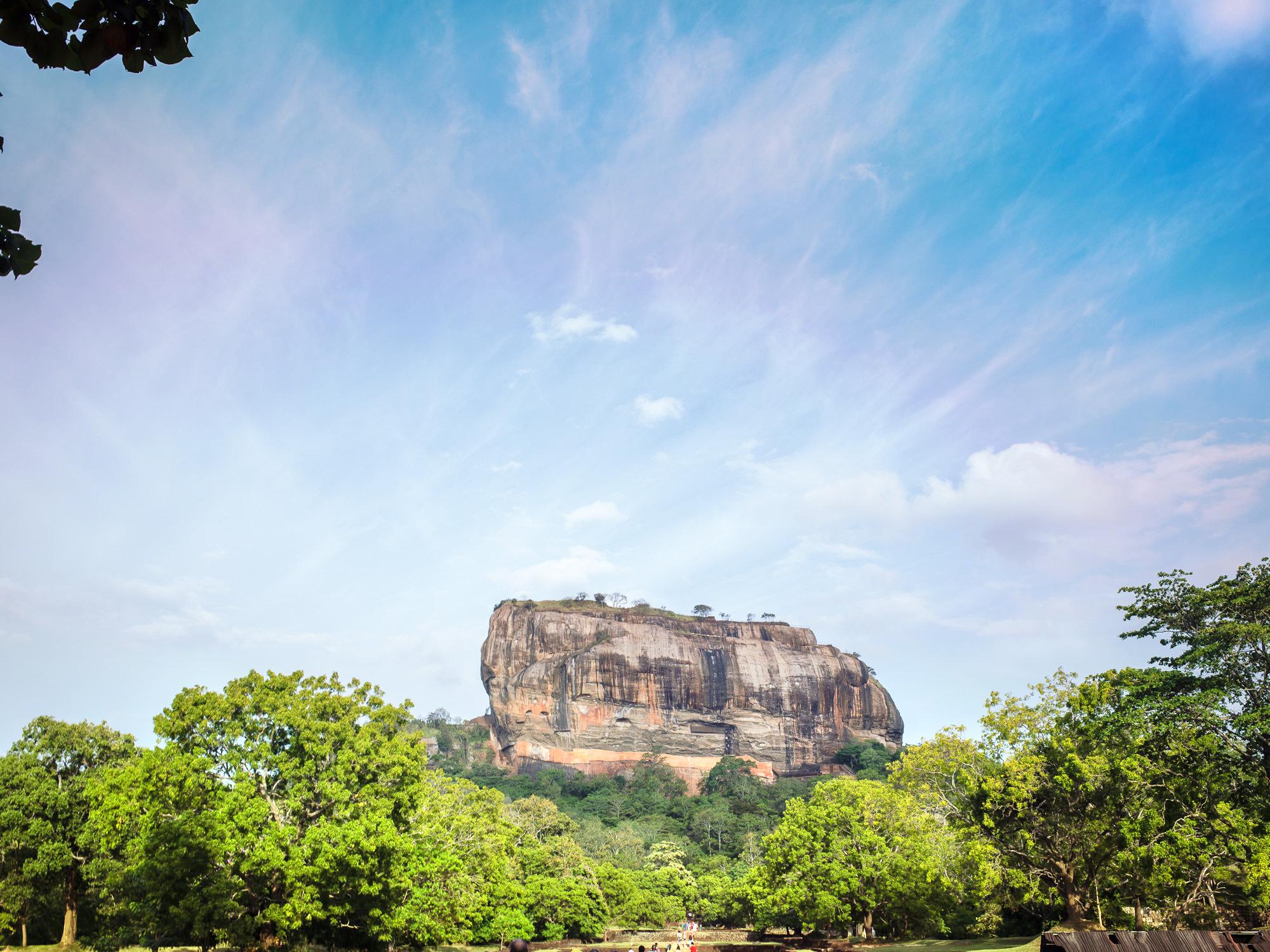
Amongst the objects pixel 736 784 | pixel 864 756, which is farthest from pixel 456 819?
pixel 864 756

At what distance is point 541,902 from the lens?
37.6 m

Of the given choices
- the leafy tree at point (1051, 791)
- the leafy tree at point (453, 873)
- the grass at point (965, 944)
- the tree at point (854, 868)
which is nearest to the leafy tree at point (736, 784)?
the tree at point (854, 868)

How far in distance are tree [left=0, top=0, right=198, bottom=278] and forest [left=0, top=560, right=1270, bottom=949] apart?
2100 centimetres

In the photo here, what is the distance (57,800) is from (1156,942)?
33.5m

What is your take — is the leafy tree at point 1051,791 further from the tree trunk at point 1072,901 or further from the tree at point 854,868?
the tree at point 854,868

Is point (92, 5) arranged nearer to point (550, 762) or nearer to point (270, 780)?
point (270, 780)

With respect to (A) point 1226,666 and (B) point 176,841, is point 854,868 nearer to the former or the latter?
(A) point 1226,666

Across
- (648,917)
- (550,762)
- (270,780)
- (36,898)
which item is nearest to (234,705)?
(270,780)

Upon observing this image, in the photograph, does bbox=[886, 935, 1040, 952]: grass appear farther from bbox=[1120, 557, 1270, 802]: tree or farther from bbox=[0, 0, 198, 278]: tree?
bbox=[0, 0, 198, 278]: tree

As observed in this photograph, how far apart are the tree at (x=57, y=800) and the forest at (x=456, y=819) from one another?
3.0 inches

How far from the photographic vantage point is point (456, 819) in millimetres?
28391

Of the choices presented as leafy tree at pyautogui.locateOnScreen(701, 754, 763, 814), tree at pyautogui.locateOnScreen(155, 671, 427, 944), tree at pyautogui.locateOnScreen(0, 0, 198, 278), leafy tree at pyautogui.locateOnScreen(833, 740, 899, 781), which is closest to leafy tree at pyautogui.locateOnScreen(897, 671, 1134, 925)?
tree at pyautogui.locateOnScreen(155, 671, 427, 944)

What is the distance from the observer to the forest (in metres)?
20.6

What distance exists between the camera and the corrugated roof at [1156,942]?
1052cm
